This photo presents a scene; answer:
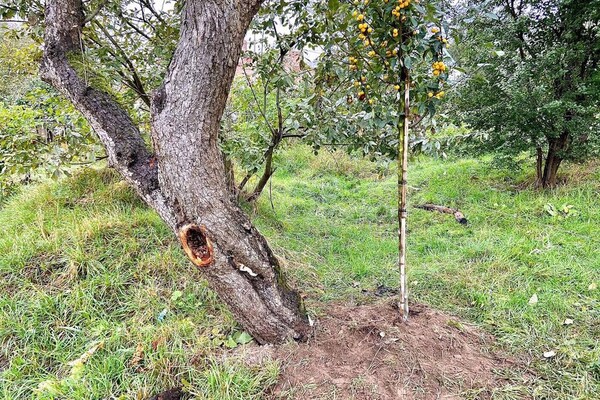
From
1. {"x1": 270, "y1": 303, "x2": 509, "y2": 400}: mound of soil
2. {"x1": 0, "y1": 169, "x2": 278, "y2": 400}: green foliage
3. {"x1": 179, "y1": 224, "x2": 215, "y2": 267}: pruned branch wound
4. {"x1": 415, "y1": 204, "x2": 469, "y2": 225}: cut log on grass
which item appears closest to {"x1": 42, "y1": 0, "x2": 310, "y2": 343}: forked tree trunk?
{"x1": 179, "y1": 224, "x2": 215, "y2": 267}: pruned branch wound

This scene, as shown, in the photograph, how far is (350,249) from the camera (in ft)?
11.1

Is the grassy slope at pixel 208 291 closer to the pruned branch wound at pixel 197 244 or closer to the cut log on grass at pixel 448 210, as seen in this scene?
the cut log on grass at pixel 448 210

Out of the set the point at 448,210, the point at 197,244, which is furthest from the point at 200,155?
the point at 448,210

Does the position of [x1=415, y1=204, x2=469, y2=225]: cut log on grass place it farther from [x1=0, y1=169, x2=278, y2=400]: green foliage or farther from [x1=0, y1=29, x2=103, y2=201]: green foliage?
[x1=0, y1=29, x2=103, y2=201]: green foliage

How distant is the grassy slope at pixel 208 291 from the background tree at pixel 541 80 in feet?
1.90

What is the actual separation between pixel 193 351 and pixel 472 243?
8.27 ft

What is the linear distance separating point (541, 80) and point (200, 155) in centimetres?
386

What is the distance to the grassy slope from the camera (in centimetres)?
179

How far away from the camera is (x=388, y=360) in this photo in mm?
1832

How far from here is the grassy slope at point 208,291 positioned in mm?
1785

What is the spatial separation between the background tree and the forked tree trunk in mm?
2909

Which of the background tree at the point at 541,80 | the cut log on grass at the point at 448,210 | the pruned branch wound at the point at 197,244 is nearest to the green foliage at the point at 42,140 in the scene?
→ the pruned branch wound at the point at 197,244

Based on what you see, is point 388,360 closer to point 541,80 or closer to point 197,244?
point 197,244

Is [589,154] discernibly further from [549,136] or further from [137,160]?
[137,160]
